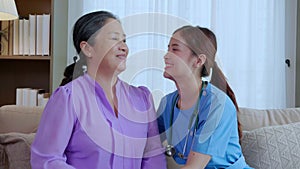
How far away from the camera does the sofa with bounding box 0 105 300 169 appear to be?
133 cm

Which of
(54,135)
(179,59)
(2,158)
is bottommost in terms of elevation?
(2,158)

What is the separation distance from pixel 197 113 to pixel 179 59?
7.5 inches

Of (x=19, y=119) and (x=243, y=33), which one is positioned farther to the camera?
(x=243, y=33)

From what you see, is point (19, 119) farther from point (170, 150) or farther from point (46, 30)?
point (46, 30)

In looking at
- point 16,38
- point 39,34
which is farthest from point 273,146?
point 16,38

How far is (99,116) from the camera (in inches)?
46.3

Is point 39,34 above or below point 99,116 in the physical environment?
above

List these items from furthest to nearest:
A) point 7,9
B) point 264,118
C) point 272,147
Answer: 1. point 7,9
2. point 264,118
3. point 272,147

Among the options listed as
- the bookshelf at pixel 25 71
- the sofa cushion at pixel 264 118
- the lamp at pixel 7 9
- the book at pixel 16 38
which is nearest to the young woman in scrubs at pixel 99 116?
the sofa cushion at pixel 264 118

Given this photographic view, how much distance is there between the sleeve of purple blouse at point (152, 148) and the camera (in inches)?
50.1

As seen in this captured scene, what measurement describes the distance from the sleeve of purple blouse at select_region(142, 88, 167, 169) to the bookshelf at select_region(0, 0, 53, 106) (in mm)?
1426

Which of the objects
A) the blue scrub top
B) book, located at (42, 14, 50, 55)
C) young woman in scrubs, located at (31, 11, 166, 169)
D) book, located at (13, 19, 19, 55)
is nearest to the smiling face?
young woman in scrubs, located at (31, 11, 166, 169)

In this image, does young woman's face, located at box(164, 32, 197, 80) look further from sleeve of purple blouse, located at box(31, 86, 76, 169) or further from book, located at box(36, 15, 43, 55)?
book, located at box(36, 15, 43, 55)

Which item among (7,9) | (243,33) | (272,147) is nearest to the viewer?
(272,147)
